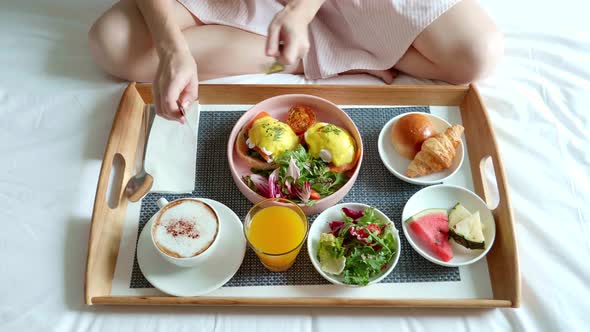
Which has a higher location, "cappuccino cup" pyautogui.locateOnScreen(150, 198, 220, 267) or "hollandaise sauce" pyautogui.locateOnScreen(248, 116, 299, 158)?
"hollandaise sauce" pyautogui.locateOnScreen(248, 116, 299, 158)

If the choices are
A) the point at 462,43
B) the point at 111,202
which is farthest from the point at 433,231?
the point at 111,202

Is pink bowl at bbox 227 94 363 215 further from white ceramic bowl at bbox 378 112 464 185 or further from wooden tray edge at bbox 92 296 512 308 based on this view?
wooden tray edge at bbox 92 296 512 308

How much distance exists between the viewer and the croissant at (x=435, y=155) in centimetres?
111

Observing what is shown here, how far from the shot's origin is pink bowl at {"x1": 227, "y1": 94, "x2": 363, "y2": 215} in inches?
42.4

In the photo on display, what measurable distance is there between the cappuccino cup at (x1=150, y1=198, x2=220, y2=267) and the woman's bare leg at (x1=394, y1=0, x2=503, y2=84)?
76 cm

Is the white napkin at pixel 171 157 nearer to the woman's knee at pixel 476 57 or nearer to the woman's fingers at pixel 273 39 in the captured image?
the woman's fingers at pixel 273 39

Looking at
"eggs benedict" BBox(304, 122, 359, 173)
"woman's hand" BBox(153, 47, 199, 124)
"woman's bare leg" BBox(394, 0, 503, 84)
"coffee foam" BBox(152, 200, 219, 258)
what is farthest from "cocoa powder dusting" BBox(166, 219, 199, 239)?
"woman's bare leg" BBox(394, 0, 503, 84)

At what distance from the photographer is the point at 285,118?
1231mm

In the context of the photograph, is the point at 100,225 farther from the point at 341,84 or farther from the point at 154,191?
the point at 341,84

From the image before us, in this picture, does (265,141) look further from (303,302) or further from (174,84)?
(303,302)

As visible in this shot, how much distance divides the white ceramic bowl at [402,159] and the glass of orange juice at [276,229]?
1.00 ft

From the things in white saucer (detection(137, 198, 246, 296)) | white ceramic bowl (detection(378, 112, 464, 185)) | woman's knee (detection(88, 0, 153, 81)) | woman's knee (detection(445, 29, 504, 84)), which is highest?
woman's knee (detection(445, 29, 504, 84))

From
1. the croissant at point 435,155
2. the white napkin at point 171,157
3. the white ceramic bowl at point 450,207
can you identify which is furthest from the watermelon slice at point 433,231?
the white napkin at point 171,157

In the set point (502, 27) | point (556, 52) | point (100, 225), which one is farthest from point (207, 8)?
point (556, 52)
